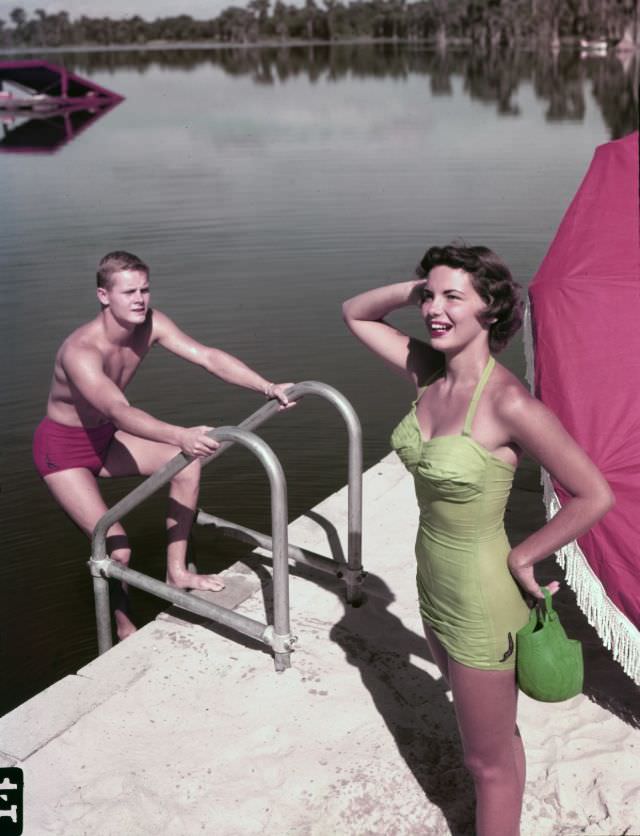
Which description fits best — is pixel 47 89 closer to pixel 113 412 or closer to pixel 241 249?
pixel 241 249

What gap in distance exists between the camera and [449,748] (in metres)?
3.95

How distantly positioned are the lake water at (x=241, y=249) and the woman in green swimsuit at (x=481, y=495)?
3.25m

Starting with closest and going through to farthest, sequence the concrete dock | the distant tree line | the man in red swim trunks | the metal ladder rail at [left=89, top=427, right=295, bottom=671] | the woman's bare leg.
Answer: the woman's bare leg, the concrete dock, the metal ladder rail at [left=89, top=427, right=295, bottom=671], the man in red swim trunks, the distant tree line

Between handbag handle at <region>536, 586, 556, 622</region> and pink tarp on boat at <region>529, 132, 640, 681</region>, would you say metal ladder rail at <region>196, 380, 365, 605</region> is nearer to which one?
pink tarp on boat at <region>529, 132, 640, 681</region>

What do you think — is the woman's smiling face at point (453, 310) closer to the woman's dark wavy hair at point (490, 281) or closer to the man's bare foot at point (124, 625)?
the woman's dark wavy hair at point (490, 281)

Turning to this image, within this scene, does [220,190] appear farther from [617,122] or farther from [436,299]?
[436,299]

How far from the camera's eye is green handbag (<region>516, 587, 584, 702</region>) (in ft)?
9.62

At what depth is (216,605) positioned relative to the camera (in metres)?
4.50

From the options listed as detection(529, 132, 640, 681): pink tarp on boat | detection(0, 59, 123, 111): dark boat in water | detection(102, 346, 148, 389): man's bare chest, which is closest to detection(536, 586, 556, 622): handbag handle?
detection(529, 132, 640, 681): pink tarp on boat

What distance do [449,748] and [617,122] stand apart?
29039mm

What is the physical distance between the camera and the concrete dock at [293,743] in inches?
142

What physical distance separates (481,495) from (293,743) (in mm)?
1634

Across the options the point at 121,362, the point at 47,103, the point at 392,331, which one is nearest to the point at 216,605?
the point at 121,362

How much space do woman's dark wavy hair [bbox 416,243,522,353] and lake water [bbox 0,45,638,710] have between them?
12.2 ft
